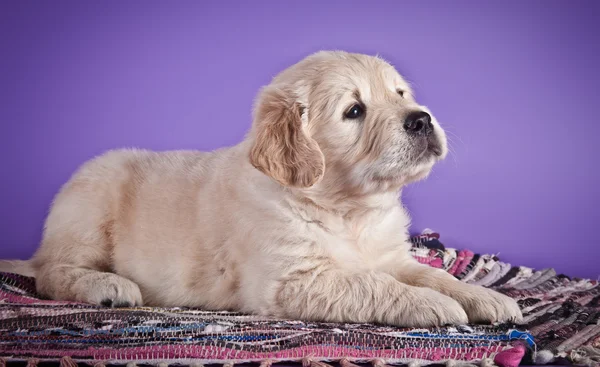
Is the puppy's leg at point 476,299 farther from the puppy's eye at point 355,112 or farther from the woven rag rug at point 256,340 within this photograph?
the puppy's eye at point 355,112

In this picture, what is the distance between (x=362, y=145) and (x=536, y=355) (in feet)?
3.55

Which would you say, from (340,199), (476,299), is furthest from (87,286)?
(476,299)

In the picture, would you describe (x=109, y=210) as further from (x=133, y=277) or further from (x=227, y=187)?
(x=227, y=187)

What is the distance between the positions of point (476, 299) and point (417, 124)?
2.50ft

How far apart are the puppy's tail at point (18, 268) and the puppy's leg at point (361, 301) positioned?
1.74 m

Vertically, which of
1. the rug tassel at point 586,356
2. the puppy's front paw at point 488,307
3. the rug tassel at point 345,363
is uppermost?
the puppy's front paw at point 488,307

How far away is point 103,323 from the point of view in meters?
2.82

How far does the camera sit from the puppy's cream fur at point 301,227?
9.46ft

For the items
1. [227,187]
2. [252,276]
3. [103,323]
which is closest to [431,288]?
[252,276]

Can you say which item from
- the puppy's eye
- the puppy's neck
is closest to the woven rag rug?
the puppy's neck

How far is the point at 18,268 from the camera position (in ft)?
13.1

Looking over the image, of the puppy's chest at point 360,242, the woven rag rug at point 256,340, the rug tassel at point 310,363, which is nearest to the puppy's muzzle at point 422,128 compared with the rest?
the puppy's chest at point 360,242

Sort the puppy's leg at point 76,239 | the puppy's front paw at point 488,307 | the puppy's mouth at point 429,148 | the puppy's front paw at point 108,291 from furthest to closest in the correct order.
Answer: the puppy's leg at point 76,239
the puppy's front paw at point 108,291
the puppy's mouth at point 429,148
the puppy's front paw at point 488,307

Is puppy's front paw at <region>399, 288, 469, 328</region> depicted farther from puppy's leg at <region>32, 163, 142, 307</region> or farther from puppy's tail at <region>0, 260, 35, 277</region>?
puppy's tail at <region>0, 260, 35, 277</region>
